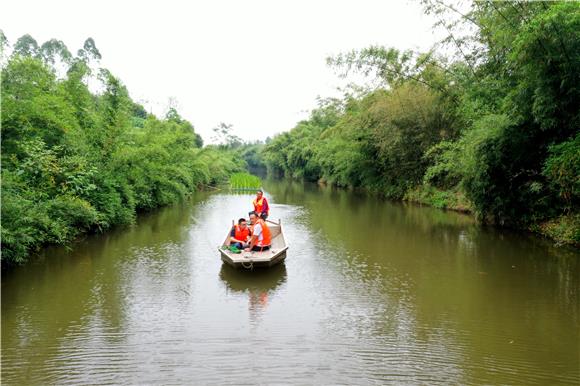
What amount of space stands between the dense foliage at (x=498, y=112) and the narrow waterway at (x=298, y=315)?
2156 mm

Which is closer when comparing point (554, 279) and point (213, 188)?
point (554, 279)

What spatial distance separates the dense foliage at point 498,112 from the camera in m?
11.0

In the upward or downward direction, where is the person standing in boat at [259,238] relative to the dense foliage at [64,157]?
downward

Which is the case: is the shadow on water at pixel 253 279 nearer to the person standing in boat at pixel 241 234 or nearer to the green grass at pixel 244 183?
the person standing in boat at pixel 241 234

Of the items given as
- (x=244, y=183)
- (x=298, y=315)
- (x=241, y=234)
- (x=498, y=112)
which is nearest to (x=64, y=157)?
(x=241, y=234)

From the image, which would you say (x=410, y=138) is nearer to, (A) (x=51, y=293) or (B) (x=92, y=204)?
(B) (x=92, y=204)

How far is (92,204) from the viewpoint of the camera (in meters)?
13.2

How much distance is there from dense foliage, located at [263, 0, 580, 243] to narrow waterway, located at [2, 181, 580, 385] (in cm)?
216

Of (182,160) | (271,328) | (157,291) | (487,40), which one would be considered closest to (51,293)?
(157,291)

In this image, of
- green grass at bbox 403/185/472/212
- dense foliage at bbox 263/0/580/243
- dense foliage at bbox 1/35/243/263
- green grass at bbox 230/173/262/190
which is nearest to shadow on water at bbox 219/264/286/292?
dense foliage at bbox 1/35/243/263

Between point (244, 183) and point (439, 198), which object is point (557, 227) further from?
point (244, 183)

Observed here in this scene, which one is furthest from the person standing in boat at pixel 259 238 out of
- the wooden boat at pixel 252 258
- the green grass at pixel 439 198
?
the green grass at pixel 439 198

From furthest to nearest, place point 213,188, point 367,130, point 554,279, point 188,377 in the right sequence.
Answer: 1. point 213,188
2. point 367,130
3. point 554,279
4. point 188,377

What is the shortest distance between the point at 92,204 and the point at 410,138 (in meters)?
18.5
